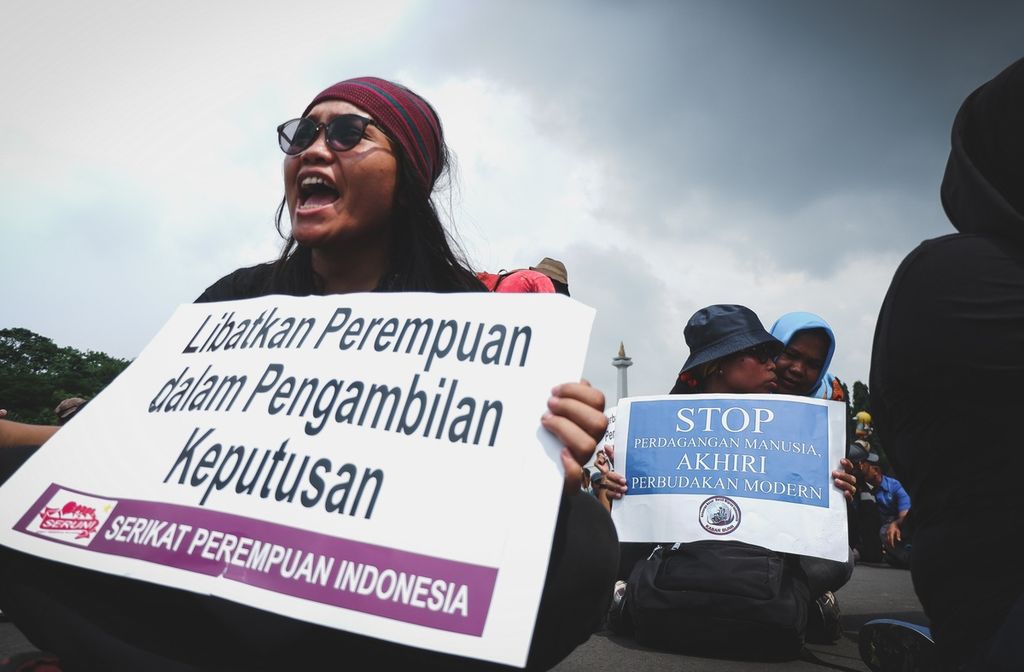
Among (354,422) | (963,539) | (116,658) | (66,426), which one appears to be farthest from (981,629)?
(66,426)

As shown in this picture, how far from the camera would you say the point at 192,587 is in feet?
3.34

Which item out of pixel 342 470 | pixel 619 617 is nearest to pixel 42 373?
pixel 619 617

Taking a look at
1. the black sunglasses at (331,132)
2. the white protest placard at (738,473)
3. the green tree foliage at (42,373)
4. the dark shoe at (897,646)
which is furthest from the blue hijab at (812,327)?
the green tree foliage at (42,373)

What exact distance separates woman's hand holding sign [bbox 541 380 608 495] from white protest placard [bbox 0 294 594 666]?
0.02m

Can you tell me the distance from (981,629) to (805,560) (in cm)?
162

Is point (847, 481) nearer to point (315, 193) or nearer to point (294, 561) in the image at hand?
point (315, 193)

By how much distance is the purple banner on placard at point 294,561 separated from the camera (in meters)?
0.94

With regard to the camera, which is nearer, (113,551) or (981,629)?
(113,551)

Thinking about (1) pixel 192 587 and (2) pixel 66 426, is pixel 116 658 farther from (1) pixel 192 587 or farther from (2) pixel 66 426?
(2) pixel 66 426

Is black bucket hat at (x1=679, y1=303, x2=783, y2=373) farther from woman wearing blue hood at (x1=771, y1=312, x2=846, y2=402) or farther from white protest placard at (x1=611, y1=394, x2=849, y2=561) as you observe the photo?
white protest placard at (x1=611, y1=394, x2=849, y2=561)

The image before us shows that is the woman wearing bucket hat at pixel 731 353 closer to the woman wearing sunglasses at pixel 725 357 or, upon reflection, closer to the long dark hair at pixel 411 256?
the woman wearing sunglasses at pixel 725 357

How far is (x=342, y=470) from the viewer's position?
1.09m

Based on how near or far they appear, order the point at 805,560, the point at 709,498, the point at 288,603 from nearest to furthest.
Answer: the point at 288,603 < the point at 709,498 < the point at 805,560

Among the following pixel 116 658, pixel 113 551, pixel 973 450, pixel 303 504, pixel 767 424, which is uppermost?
pixel 767 424
